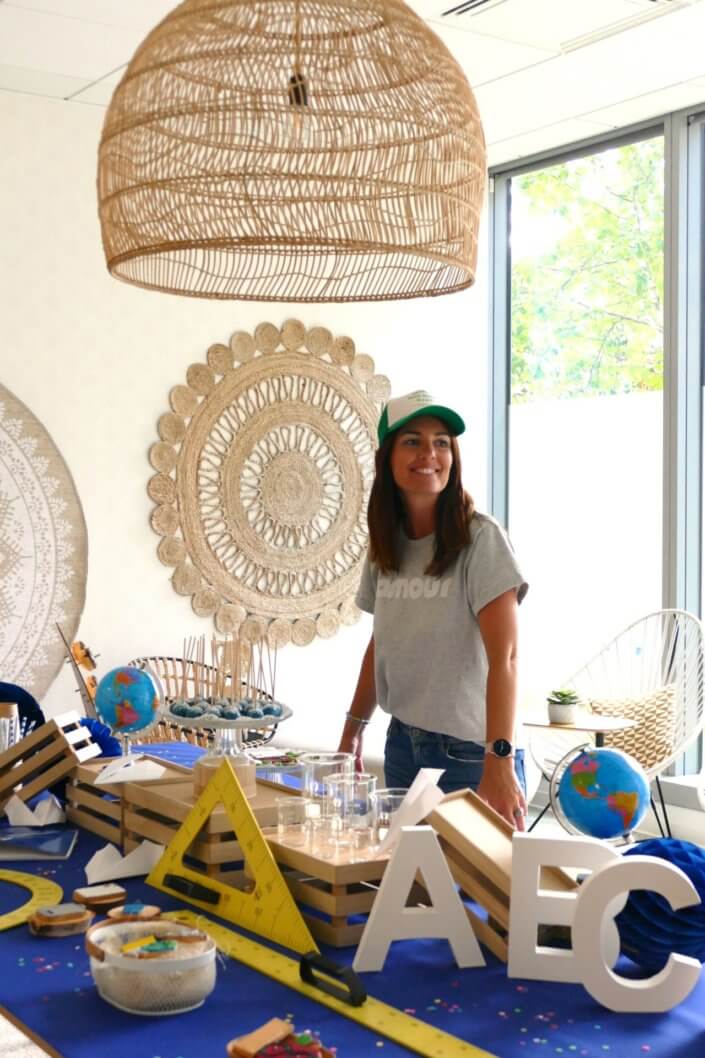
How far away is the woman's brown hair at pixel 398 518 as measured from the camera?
262cm

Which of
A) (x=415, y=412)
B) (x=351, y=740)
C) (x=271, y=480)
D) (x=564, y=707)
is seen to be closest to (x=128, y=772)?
(x=351, y=740)

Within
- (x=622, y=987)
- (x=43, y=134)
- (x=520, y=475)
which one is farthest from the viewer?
(x=520, y=475)

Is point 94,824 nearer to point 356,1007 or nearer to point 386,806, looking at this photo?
point 386,806

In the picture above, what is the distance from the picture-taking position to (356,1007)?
60.1 inches

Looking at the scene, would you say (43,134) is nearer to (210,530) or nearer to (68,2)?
(68,2)

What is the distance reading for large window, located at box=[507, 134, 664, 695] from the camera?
5.48 metres

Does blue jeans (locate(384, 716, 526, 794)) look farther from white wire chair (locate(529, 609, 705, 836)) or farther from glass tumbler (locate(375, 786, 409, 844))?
white wire chair (locate(529, 609, 705, 836))

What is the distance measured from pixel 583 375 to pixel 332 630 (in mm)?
1558

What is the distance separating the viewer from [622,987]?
1529 mm

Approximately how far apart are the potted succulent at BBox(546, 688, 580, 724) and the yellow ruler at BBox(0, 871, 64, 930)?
309cm

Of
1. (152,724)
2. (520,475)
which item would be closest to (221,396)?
(520,475)

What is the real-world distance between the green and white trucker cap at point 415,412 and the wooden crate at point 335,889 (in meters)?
1.06

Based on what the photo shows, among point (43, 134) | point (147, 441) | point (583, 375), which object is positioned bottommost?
point (147, 441)

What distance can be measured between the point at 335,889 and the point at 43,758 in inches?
35.7
